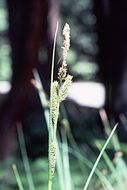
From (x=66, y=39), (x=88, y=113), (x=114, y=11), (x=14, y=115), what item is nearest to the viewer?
(x=66, y=39)

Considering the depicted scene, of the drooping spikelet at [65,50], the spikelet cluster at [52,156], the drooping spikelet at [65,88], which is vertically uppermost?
the drooping spikelet at [65,50]

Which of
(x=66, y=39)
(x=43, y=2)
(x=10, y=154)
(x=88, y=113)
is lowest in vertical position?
(x=88, y=113)

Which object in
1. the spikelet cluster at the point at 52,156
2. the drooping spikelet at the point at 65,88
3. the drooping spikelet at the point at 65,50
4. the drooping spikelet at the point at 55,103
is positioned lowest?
the spikelet cluster at the point at 52,156

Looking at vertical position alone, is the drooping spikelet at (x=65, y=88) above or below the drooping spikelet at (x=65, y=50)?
below

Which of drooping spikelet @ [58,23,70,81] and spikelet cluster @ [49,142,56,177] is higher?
drooping spikelet @ [58,23,70,81]

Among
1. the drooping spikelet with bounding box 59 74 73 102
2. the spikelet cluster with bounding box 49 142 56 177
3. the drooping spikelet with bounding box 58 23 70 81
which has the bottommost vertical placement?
the spikelet cluster with bounding box 49 142 56 177

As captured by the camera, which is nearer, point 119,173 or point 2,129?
point 119,173

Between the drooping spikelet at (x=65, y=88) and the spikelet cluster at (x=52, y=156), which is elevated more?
the drooping spikelet at (x=65, y=88)

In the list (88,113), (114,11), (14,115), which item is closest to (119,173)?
(14,115)

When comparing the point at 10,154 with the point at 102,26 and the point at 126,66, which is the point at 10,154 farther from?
the point at 102,26

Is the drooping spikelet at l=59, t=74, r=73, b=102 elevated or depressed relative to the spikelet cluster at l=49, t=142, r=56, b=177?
elevated

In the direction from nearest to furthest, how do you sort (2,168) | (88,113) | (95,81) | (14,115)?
1. (2,168)
2. (14,115)
3. (88,113)
4. (95,81)
